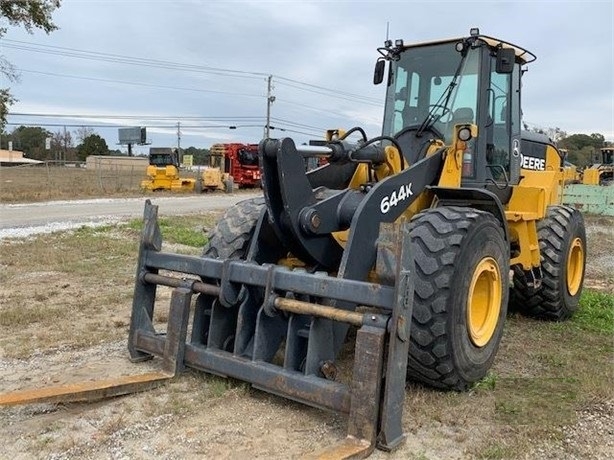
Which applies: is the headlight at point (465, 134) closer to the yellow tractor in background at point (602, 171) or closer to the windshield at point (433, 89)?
the windshield at point (433, 89)

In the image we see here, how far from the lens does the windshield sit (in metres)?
5.52

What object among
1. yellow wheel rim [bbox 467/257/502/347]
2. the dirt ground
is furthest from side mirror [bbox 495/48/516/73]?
the dirt ground

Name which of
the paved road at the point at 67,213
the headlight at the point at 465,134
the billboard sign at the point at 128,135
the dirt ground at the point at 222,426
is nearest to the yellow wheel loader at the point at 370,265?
the headlight at the point at 465,134

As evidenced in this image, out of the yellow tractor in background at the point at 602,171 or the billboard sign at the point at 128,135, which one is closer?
the yellow tractor in background at the point at 602,171

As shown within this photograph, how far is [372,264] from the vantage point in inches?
166

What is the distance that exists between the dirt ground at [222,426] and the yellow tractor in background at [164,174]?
86.9 ft

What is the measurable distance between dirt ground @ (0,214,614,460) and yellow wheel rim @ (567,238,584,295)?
3.06 meters

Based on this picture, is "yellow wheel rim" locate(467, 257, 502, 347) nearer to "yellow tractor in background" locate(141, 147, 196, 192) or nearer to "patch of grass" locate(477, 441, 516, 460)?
"patch of grass" locate(477, 441, 516, 460)

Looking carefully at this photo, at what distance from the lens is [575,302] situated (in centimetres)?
702

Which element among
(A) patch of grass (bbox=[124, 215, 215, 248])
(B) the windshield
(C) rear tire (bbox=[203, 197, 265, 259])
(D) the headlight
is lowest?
(A) patch of grass (bbox=[124, 215, 215, 248])

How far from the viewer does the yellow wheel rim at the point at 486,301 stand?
453 centimetres

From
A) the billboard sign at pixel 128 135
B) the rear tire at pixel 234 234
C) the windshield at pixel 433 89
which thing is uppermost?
the billboard sign at pixel 128 135

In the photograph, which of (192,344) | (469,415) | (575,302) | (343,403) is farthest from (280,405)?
(575,302)

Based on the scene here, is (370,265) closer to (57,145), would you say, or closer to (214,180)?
(214,180)
